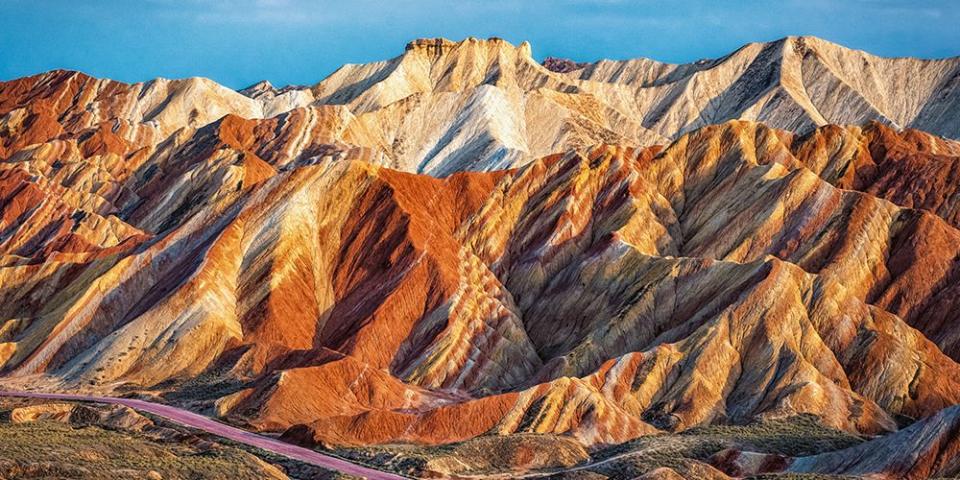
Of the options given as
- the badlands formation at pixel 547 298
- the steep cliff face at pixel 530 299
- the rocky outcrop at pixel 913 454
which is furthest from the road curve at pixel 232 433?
the rocky outcrop at pixel 913 454

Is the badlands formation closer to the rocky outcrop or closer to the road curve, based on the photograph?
the rocky outcrop

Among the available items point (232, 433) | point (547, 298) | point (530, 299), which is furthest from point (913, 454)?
point (530, 299)

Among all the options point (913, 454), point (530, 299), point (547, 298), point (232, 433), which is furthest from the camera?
point (530, 299)

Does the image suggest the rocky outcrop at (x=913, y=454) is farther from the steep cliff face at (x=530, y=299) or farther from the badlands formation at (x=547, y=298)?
the steep cliff face at (x=530, y=299)

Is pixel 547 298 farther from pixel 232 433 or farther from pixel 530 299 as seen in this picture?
pixel 232 433

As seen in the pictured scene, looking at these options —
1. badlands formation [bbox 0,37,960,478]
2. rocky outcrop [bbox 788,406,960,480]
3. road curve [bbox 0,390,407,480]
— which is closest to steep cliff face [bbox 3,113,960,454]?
badlands formation [bbox 0,37,960,478]

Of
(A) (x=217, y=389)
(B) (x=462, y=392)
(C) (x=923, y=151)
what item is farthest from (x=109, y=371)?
(C) (x=923, y=151)

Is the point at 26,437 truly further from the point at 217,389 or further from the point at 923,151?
the point at 923,151
